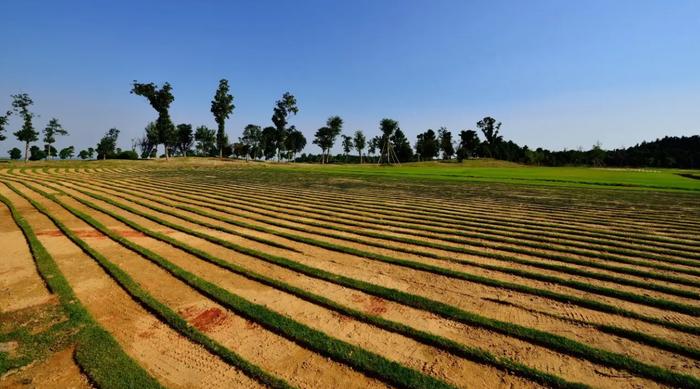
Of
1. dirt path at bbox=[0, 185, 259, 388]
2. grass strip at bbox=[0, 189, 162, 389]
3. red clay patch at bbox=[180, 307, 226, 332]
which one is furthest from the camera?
red clay patch at bbox=[180, 307, 226, 332]

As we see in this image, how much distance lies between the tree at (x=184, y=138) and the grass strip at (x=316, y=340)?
129 meters

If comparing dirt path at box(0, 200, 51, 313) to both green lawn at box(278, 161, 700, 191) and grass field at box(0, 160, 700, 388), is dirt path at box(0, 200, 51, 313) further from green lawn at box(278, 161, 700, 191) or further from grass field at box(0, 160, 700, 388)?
green lawn at box(278, 161, 700, 191)

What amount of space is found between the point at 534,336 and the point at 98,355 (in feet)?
22.8

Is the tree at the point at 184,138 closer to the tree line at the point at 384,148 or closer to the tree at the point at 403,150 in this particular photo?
the tree line at the point at 384,148

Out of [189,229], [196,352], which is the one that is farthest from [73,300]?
[189,229]

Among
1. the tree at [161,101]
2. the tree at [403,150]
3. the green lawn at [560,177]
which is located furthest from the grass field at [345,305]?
the tree at [403,150]

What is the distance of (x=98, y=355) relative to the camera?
516 centimetres

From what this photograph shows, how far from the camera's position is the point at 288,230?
13219mm

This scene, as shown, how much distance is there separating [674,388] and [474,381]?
265 cm

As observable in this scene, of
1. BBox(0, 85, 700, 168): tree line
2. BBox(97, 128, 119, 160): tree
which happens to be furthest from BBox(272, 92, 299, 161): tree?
BBox(97, 128, 119, 160): tree

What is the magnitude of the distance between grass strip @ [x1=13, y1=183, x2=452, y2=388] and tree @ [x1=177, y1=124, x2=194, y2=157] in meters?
129

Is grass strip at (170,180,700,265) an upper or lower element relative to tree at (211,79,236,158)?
lower

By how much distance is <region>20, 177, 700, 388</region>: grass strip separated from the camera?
4.82m

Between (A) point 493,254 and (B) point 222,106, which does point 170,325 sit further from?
(B) point 222,106
